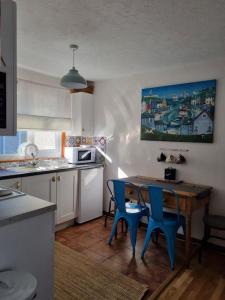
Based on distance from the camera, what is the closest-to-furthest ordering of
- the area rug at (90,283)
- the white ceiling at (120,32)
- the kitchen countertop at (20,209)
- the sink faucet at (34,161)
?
the kitchen countertop at (20,209)
the white ceiling at (120,32)
the area rug at (90,283)
the sink faucet at (34,161)

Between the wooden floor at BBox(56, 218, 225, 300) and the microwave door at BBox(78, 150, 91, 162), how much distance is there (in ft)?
3.43

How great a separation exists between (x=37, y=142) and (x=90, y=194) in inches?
44.9

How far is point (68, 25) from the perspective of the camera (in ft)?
6.48

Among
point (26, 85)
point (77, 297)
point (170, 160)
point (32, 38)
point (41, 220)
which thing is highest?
point (32, 38)

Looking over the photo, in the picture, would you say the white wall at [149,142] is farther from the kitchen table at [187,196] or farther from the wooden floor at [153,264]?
the wooden floor at [153,264]

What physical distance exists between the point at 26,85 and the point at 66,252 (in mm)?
2292

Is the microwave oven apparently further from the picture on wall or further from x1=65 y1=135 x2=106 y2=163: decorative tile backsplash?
the picture on wall

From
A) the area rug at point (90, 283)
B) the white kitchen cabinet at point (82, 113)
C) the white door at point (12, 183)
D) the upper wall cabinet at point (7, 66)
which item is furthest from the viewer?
the white kitchen cabinet at point (82, 113)

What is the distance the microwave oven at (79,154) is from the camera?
141 inches

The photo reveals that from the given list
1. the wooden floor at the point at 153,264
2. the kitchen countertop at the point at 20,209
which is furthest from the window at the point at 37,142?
the kitchen countertop at the point at 20,209

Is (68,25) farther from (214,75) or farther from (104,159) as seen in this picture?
(104,159)

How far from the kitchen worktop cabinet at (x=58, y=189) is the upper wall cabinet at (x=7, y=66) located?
1.48m

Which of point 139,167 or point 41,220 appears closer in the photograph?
point 41,220

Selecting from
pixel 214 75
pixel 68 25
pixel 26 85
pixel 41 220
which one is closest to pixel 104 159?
pixel 26 85
